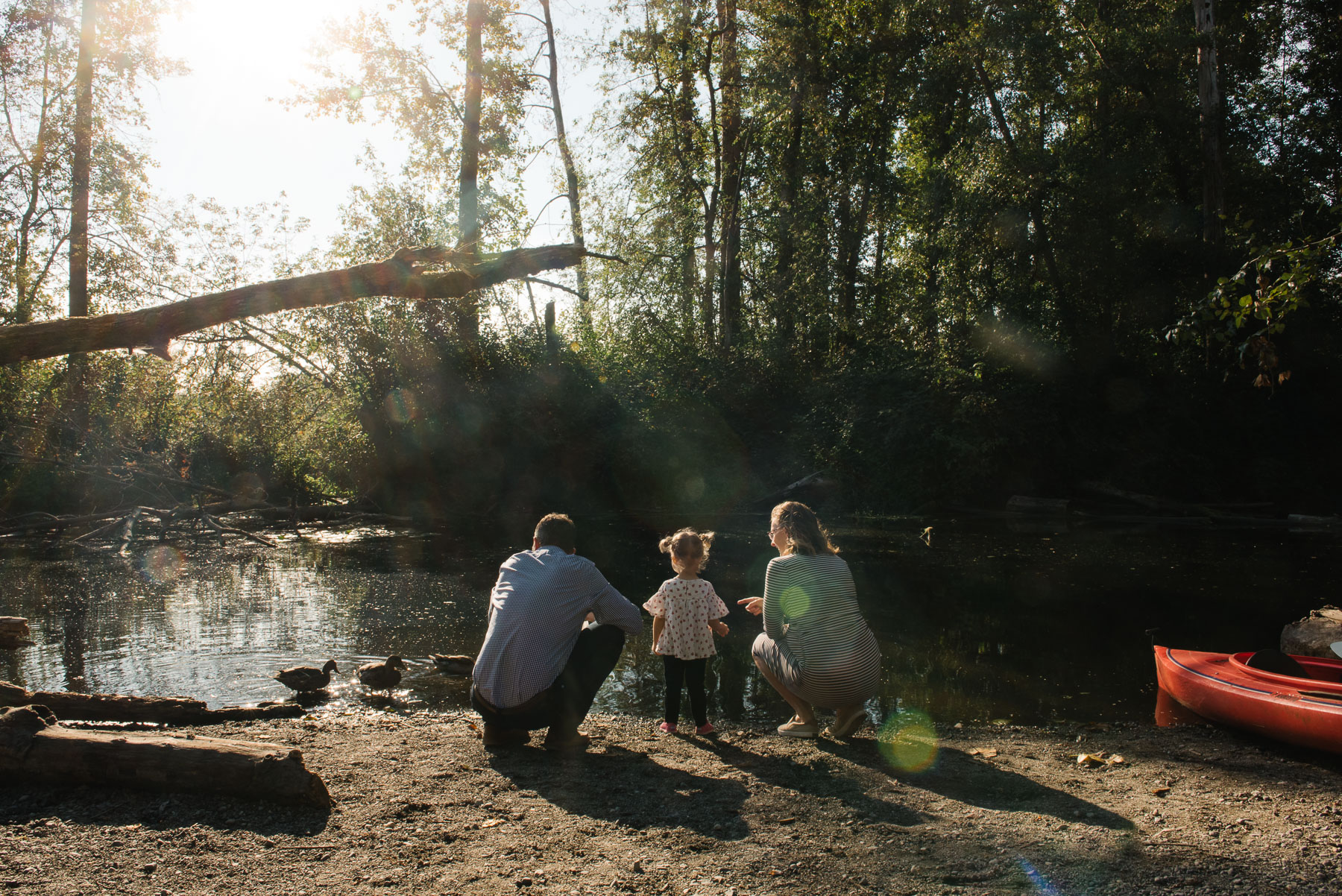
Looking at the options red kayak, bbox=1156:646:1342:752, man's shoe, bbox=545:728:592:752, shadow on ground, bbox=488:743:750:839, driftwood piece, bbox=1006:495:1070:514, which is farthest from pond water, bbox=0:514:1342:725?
driftwood piece, bbox=1006:495:1070:514

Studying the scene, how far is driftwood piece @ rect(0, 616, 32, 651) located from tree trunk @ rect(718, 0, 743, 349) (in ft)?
69.8

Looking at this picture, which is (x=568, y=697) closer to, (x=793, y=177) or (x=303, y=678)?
(x=303, y=678)

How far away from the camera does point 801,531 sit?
16.7ft

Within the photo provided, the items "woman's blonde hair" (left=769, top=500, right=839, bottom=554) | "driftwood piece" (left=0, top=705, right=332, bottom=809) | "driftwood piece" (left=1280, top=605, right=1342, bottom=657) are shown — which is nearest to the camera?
"driftwood piece" (left=0, top=705, right=332, bottom=809)

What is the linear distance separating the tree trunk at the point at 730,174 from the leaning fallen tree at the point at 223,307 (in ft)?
72.8

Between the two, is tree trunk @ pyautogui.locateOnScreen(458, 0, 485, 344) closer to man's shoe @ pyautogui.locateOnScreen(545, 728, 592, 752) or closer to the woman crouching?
the woman crouching

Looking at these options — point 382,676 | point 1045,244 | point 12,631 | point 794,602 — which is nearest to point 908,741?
point 794,602

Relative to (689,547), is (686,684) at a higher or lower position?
lower

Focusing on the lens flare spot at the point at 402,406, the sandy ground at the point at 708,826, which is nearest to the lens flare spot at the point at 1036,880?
the sandy ground at the point at 708,826

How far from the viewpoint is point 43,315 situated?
2278cm

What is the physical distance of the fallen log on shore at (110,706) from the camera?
5148mm

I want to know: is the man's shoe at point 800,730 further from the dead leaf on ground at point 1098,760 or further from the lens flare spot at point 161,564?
the lens flare spot at point 161,564

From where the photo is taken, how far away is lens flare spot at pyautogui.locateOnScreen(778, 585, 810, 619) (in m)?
4.96

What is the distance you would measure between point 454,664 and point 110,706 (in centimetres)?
247
